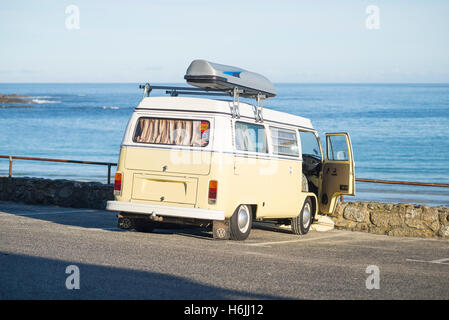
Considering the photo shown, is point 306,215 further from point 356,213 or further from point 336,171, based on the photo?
point 356,213

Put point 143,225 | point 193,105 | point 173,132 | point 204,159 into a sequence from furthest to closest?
1. point 143,225
2. point 173,132
3. point 193,105
4. point 204,159

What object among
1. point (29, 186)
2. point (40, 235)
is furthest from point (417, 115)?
point (40, 235)

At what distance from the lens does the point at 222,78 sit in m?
10.7

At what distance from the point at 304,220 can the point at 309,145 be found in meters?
1.53

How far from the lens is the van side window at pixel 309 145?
13176 mm

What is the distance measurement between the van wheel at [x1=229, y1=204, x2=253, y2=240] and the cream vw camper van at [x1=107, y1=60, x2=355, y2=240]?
0.05 ft

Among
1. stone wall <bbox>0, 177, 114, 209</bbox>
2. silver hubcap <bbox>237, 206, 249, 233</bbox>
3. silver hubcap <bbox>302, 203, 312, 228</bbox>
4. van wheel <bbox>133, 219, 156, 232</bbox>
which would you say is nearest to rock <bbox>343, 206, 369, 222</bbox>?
silver hubcap <bbox>302, 203, 312, 228</bbox>

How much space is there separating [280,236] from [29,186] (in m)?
6.94
